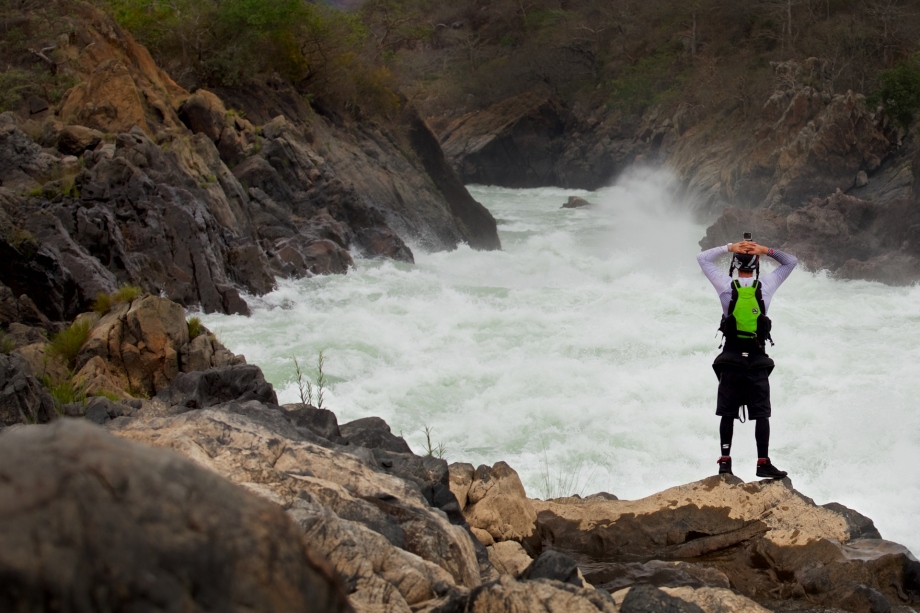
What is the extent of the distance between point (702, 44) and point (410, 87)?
13.1m

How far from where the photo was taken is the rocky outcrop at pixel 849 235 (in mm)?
17172

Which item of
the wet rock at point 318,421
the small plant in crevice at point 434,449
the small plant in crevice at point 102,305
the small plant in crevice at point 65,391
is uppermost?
the small plant in crevice at point 102,305

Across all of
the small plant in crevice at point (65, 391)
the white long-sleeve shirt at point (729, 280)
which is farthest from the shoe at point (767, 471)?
the small plant in crevice at point (65, 391)

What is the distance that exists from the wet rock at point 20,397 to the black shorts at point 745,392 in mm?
4018

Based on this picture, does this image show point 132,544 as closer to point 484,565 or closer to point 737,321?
point 484,565

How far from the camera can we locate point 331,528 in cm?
315

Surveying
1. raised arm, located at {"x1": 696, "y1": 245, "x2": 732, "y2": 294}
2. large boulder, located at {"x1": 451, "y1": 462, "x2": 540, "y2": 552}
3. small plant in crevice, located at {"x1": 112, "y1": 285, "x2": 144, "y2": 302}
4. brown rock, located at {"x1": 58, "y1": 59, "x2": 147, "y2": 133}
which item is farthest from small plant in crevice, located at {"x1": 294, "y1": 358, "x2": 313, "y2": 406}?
brown rock, located at {"x1": 58, "y1": 59, "x2": 147, "y2": 133}

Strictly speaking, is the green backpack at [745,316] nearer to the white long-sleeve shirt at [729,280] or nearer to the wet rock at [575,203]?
the white long-sleeve shirt at [729,280]

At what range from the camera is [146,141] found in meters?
13.3

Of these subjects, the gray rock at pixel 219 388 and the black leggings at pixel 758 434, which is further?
the gray rock at pixel 219 388

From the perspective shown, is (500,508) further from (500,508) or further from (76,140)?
(76,140)

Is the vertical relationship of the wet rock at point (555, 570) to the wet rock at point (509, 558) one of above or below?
above

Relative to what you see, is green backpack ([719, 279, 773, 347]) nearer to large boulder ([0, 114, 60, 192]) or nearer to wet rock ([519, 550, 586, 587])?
wet rock ([519, 550, 586, 587])

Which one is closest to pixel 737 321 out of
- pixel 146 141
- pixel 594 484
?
pixel 594 484
